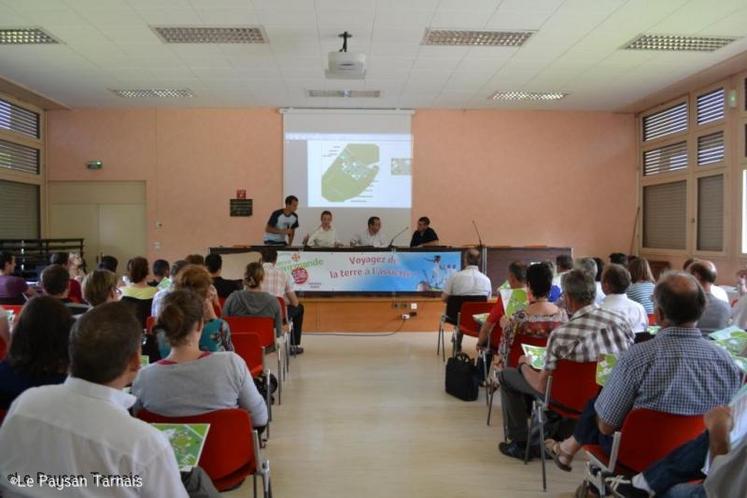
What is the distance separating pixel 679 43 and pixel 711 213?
8.99 feet

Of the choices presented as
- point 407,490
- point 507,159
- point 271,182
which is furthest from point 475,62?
point 407,490

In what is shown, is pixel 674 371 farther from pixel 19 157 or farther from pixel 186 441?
pixel 19 157

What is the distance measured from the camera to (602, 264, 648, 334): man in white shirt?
3.37m

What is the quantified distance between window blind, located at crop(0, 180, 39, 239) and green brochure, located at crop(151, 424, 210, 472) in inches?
327

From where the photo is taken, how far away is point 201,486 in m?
1.60

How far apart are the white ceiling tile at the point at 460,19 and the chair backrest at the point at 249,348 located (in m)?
3.68

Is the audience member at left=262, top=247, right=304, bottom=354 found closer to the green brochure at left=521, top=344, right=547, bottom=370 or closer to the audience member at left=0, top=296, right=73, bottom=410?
the green brochure at left=521, top=344, right=547, bottom=370

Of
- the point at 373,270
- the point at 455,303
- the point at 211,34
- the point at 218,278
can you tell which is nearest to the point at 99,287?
the point at 218,278

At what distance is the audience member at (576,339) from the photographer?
8.57 feet

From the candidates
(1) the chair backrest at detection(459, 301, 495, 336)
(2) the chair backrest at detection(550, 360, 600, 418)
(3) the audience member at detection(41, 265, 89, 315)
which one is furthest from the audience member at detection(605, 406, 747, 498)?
(3) the audience member at detection(41, 265, 89, 315)

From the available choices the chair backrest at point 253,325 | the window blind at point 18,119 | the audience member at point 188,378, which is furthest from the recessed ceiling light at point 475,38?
the window blind at point 18,119

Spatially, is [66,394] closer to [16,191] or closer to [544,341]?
[544,341]

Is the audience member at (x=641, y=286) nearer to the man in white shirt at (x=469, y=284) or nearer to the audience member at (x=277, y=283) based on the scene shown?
the man in white shirt at (x=469, y=284)

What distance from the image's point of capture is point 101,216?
31.0 feet
